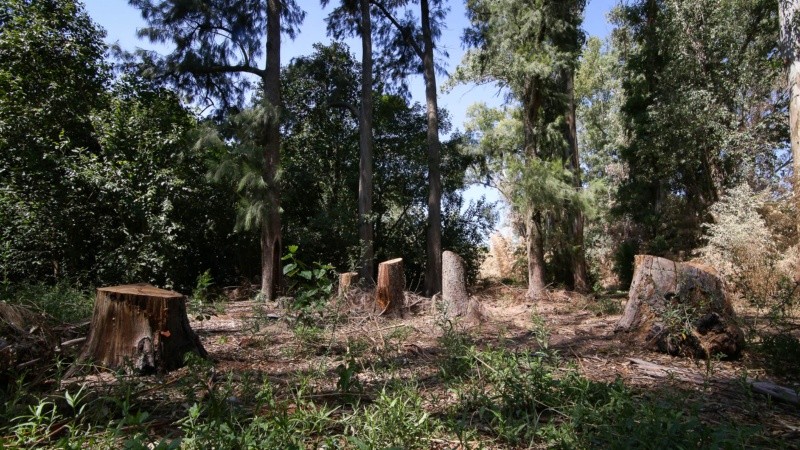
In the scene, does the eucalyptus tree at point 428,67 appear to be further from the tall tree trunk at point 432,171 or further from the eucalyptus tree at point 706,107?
the eucalyptus tree at point 706,107

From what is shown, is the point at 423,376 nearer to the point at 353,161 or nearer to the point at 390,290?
the point at 390,290

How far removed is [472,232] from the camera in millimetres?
16094

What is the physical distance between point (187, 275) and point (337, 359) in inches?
352

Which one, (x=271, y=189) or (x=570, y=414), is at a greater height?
(x=271, y=189)

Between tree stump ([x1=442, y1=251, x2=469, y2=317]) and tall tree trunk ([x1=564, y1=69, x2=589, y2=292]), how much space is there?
19.2ft

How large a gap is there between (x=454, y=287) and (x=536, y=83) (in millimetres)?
6903

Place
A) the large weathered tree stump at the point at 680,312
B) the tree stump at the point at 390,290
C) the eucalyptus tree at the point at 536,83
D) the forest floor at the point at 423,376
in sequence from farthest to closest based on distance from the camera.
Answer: the eucalyptus tree at the point at 536,83, the tree stump at the point at 390,290, the large weathered tree stump at the point at 680,312, the forest floor at the point at 423,376

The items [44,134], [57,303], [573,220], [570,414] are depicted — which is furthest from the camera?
[573,220]

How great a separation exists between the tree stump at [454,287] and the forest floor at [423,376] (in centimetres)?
46

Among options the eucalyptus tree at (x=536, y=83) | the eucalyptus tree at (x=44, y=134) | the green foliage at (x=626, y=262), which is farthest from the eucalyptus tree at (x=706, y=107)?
the eucalyptus tree at (x=44, y=134)

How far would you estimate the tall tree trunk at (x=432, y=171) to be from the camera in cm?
1292

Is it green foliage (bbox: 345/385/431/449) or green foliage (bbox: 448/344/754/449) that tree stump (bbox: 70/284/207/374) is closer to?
green foliage (bbox: 345/385/431/449)

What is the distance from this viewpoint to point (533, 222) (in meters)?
11.6

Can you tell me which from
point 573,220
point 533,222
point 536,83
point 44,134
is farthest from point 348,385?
point 573,220
